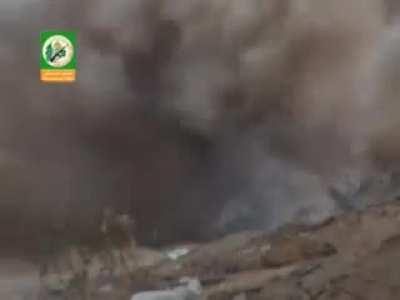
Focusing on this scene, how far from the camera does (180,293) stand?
5.05 metres

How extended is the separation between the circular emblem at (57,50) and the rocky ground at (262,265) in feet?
3.68

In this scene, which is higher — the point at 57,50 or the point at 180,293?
the point at 57,50

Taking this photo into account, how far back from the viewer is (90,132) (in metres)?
5.05

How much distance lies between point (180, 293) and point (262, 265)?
1.68ft

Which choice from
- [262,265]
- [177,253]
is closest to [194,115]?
[177,253]

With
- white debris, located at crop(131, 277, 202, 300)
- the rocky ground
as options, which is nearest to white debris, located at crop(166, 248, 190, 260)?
the rocky ground

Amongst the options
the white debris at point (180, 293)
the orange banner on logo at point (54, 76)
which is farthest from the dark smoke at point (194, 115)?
the white debris at point (180, 293)

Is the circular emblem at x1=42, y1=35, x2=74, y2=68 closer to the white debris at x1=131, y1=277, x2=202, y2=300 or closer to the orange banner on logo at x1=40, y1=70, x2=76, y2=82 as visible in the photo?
the orange banner on logo at x1=40, y1=70, x2=76, y2=82

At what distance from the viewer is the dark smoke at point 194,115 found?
5016 mm

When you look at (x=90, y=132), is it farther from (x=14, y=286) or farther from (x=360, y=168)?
(x=360, y=168)

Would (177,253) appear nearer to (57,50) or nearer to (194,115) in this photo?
(194,115)

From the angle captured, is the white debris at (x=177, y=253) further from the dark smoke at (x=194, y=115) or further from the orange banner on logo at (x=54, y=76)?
the orange banner on logo at (x=54, y=76)

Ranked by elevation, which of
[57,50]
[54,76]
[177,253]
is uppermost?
[57,50]

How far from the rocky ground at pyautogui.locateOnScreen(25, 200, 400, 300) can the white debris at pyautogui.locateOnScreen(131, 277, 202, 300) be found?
37mm
